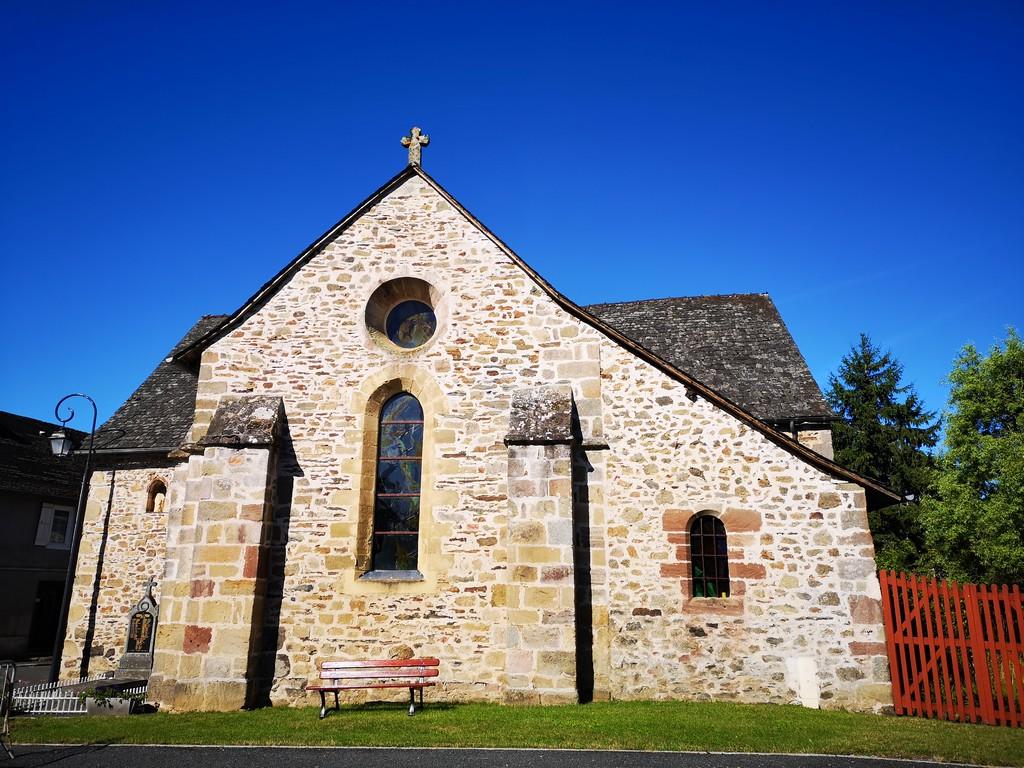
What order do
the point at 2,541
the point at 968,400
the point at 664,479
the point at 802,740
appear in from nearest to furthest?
the point at 802,740, the point at 664,479, the point at 2,541, the point at 968,400

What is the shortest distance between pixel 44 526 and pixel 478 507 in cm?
2042

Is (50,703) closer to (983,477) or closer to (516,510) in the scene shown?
(516,510)

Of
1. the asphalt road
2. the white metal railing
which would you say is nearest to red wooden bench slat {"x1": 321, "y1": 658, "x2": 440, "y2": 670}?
the asphalt road

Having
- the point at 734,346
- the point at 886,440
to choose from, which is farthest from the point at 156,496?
the point at 886,440

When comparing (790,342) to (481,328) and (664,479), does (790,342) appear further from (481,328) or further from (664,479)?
(481,328)

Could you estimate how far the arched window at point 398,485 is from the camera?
35.0ft

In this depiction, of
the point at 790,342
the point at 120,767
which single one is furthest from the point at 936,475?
the point at 120,767

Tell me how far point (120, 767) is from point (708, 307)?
1640cm

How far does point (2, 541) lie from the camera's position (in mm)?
21625

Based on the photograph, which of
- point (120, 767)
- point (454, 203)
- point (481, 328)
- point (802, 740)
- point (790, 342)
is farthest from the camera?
point (790, 342)

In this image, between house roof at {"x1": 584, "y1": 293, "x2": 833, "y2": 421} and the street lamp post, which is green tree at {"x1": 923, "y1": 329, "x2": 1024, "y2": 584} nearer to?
house roof at {"x1": 584, "y1": 293, "x2": 833, "y2": 421}

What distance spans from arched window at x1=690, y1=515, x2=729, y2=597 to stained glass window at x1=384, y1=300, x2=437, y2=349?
5.61m

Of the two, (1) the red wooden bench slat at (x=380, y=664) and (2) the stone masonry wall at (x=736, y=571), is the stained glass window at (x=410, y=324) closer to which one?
(2) the stone masonry wall at (x=736, y=571)

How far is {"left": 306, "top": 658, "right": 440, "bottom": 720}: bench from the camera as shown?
8.96 metres
